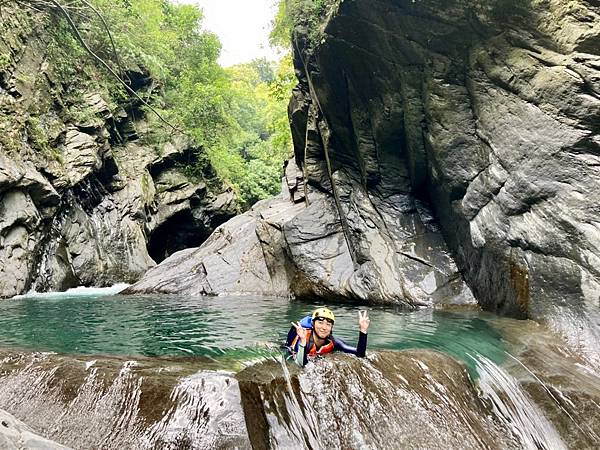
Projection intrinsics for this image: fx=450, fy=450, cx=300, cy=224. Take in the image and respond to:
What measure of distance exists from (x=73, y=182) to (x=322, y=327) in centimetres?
1433

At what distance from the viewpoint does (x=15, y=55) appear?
52.3 ft

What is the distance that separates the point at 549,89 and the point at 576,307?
353 centimetres

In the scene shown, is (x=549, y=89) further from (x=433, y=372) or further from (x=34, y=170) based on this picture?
(x=34, y=170)

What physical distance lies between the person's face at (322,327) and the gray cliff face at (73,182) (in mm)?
11545

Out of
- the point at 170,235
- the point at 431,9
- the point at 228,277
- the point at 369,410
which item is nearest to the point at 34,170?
the point at 228,277

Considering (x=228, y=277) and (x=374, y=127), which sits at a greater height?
(x=374, y=127)

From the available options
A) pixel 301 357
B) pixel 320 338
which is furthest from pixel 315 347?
pixel 301 357

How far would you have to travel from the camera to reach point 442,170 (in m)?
10.1

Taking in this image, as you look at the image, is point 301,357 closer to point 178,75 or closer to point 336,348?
point 336,348

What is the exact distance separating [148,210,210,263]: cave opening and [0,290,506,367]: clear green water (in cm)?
1003

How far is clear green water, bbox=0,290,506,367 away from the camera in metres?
6.10

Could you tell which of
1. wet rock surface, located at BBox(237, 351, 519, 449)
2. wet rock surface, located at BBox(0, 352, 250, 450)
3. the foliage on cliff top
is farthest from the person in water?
the foliage on cliff top

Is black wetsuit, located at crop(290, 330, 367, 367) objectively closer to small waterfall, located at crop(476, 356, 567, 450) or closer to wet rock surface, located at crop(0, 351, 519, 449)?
wet rock surface, located at crop(0, 351, 519, 449)

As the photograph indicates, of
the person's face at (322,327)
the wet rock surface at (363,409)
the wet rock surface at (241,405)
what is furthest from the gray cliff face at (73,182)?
the wet rock surface at (363,409)
